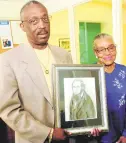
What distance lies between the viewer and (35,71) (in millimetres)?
1261

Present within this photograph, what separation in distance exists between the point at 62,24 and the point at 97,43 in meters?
2.02

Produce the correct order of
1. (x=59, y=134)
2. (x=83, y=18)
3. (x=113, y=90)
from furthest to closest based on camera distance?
(x=83, y=18), (x=113, y=90), (x=59, y=134)

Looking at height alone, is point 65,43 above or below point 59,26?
below

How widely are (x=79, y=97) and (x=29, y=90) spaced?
9.8 inches

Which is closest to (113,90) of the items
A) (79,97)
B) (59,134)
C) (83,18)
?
(79,97)

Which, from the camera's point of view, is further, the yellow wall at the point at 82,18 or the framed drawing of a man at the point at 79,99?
the yellow wall at the point at 82,18

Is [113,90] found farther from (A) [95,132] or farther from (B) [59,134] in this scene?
(B) [59,134]

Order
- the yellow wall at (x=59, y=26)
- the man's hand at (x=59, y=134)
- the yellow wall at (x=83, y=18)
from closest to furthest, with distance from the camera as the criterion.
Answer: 1. the man's hand at (x=59, y=134)
2. the yellow wall at (x=83, y=18)
3. the yellow wall at (x=59, y=26)

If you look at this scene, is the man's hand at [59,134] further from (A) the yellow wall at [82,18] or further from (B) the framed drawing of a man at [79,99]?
(A) the yellow wall at [82,18]

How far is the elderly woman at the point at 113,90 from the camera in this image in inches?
57.1

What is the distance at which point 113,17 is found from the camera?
243 cm

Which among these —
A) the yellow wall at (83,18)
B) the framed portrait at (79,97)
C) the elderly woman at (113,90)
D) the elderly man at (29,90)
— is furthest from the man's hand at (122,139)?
the yellow wall at (83,18)

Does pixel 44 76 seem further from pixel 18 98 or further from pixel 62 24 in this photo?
pixel 62 24

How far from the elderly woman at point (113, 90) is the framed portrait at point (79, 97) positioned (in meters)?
0.18
